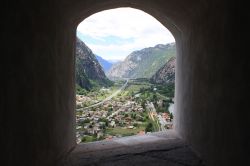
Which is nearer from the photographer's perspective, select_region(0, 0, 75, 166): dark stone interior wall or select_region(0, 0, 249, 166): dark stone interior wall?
select_region(0, 0, 75, 166): dark stone interior wall

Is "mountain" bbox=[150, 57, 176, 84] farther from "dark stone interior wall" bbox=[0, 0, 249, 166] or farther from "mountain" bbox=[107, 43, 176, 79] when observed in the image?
"dark stone interior wall" bbox=[0, 0, 249, 166]

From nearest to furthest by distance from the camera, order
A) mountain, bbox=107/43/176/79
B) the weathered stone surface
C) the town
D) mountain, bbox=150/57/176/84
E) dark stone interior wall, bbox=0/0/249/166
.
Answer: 1. dark stone interior wall, bbox=0/0/249/166
2. the weathered stone surface
3. the town
4. mountain, bbox=150/57/176/84
5. mountain, bbox=107/43/176/79

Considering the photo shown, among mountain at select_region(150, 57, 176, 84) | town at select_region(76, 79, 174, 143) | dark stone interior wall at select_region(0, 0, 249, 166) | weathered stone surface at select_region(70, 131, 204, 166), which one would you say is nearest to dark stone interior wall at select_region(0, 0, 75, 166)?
dark stone interior wall at select_region(0, 0, 249, 166)

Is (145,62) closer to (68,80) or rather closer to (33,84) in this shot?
(68,80)

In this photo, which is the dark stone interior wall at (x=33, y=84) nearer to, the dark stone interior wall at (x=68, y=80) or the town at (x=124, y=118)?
the dark stone interior wall at (x=68, y=80)

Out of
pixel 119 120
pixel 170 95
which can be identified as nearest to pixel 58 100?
pixel 119 120

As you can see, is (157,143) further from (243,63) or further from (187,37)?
(243,63)

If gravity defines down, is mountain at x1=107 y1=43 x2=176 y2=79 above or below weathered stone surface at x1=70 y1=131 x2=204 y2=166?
above
